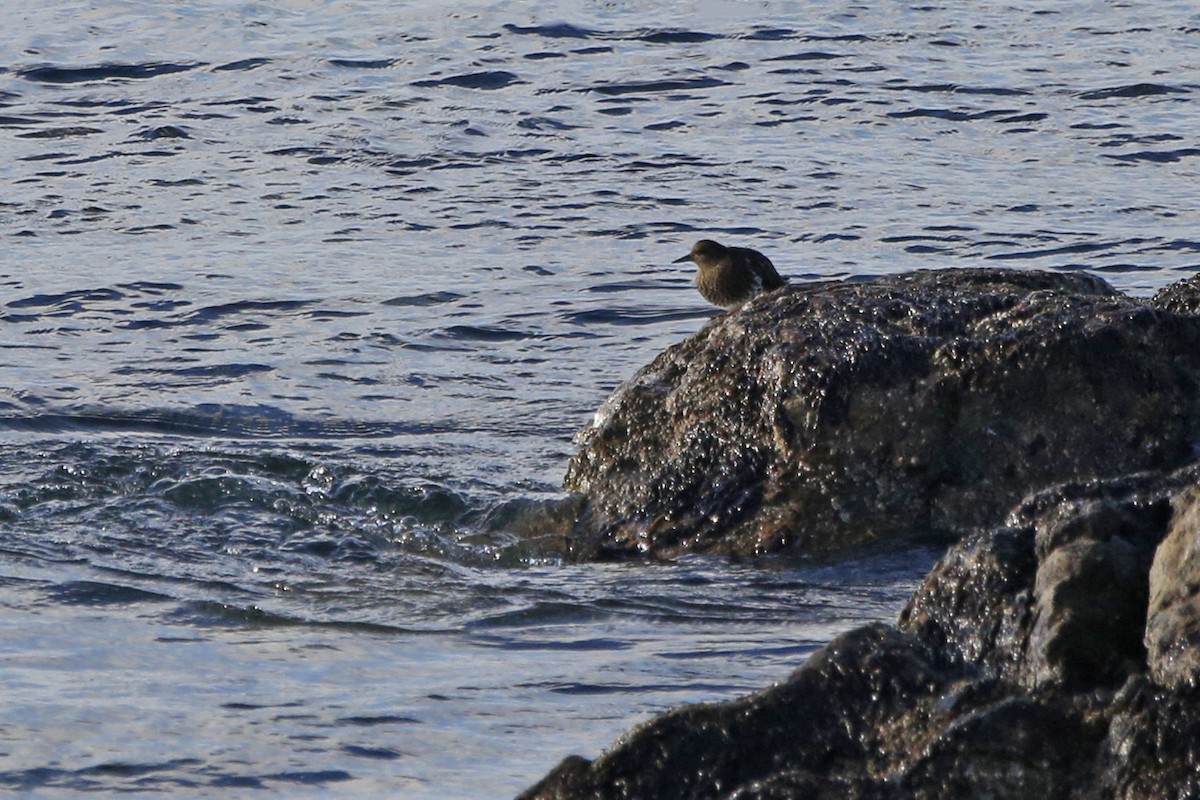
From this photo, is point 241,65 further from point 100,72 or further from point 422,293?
point 422,293

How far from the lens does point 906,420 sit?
6031 mm

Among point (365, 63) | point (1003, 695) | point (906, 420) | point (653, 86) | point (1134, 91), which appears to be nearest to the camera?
point (1003, 695)

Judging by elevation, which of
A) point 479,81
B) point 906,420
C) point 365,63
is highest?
point 365,63

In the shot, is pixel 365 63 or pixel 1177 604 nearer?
pixel 1177 604

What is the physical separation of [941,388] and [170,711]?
8.66 ft

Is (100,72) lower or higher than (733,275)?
higher

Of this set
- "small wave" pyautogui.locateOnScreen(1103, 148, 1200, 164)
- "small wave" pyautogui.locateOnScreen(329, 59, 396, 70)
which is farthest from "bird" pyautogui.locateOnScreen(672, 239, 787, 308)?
"small wave" pyautogui.locateOnScreen(329, 59, 396, 70)

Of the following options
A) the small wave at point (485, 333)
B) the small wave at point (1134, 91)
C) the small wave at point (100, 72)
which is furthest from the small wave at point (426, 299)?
the small wave at point (1134, 91)

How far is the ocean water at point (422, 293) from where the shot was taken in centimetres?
470

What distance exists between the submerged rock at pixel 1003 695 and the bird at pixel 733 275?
584cm

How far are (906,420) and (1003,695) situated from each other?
119 inches

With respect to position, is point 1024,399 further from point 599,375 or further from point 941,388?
point 599,375

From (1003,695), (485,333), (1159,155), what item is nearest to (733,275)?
(485,333)

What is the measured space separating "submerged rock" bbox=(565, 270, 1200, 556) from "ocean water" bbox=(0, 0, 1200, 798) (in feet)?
0.73
